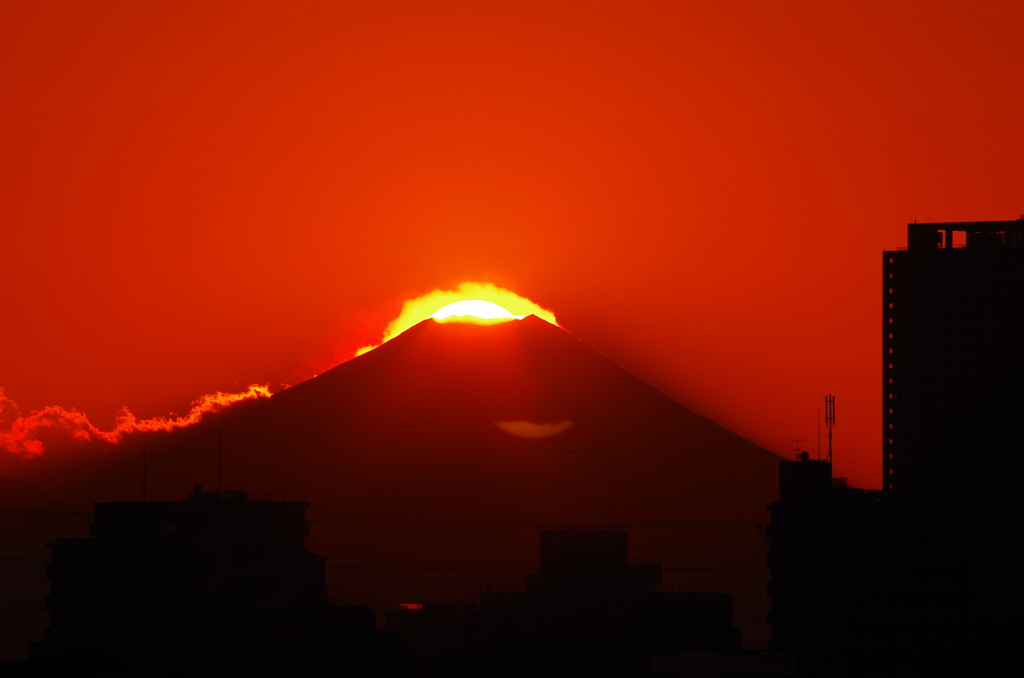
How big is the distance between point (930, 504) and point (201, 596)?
75788 mm

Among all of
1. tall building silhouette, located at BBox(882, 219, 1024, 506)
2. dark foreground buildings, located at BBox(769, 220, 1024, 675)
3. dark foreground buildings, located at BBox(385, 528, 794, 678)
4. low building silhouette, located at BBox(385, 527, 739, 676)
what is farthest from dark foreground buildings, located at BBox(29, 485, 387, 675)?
tall building silhouette, located at BBox(882, 219, 1024, 506)

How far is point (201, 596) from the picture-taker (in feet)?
408

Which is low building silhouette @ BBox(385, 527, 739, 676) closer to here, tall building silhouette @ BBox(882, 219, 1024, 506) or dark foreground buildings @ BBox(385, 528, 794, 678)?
dark foreground buildings @ BBox(385, 528, 794, 678)

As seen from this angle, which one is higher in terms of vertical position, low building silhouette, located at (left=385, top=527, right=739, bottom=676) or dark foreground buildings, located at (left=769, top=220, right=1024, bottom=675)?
dark foreground buildings, located at (left=769, top=220, right=1024, bottom=675)

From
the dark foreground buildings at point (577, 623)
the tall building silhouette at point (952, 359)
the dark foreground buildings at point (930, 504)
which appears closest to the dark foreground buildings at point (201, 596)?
the dark foreground buildings at point (577, 623)

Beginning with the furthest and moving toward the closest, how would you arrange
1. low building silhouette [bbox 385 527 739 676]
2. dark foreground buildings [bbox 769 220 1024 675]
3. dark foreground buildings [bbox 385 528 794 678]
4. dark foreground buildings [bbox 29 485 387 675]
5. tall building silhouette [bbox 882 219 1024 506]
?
tall building silhouette [bbox 882 219 1024 506], low building silhouette [bbox 385 527 739 676], dark foreground buildings [bbox 385 528 794 678], dark foreground buildings [bbox 769 220 1024 675], dark foreground buildings [bbox 29 485 387 675]

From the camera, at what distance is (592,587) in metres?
160

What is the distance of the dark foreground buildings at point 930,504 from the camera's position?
13088cm

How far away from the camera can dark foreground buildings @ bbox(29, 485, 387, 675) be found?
10700 centimetres

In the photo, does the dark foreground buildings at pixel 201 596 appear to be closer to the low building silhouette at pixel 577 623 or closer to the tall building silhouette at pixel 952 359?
the low building silhouette at pixel 577 623

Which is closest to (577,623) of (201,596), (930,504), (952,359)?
(930,504)

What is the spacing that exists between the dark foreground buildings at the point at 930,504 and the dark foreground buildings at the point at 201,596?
42.9 meters

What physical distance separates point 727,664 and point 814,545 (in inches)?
2320

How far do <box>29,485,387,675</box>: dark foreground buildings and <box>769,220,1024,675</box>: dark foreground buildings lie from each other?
141 feet
